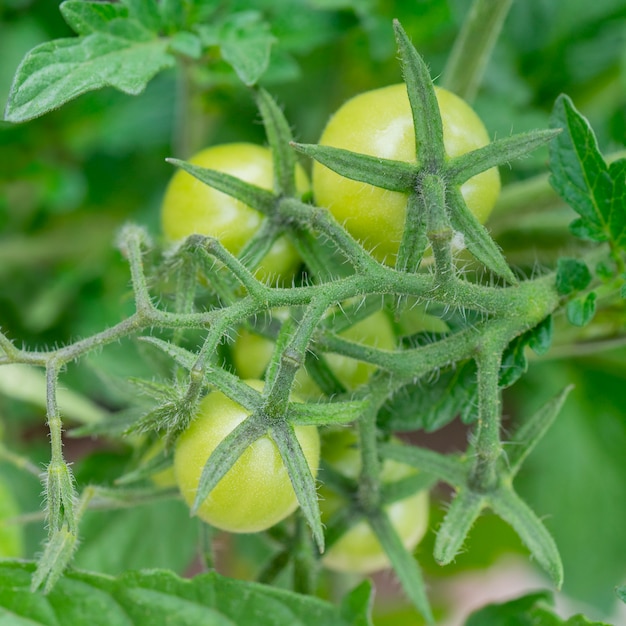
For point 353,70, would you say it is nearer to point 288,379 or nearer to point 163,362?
point 163,362

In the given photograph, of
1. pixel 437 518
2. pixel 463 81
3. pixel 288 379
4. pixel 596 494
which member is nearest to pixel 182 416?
pixel 288 379

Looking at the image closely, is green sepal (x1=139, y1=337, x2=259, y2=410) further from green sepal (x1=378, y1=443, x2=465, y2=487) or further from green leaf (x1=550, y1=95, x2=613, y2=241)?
green leaf (x1=550, y1=95, x2=613, y2=241)

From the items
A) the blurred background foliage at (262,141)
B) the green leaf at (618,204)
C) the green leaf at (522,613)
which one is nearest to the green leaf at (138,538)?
the blurred background foliage at (262,141)

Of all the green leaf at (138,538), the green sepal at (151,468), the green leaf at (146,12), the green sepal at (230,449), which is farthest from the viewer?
the green leaf at (138,538)

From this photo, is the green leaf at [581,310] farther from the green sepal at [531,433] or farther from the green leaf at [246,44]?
the green leaf at [246,44]

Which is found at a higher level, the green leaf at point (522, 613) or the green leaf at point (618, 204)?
the green leaf at point (618, 204)

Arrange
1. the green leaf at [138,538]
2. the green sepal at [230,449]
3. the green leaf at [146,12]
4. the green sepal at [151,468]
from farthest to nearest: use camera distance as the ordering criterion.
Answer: the green leaf at [138,538] < the green leaf at [146,12] < the green sepal at [151,468] < the green sepal at [230,449]
